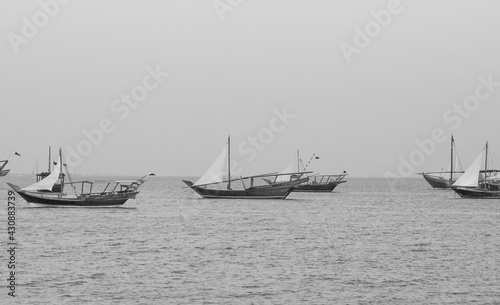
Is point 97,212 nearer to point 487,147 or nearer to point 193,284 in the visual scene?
point 193,284

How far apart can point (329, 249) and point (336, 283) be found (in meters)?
12.7

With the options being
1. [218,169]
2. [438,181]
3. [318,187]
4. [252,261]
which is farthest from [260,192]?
[438,181]

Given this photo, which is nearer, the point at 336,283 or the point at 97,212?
the point at 336,283

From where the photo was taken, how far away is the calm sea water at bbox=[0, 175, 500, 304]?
31672 millimetres

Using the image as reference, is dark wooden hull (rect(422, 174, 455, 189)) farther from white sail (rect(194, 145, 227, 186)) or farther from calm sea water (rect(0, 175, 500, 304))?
calm sea water (rect(0, 175, 500, 304))

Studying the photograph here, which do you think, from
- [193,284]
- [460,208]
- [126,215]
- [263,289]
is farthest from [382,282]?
[460,208]

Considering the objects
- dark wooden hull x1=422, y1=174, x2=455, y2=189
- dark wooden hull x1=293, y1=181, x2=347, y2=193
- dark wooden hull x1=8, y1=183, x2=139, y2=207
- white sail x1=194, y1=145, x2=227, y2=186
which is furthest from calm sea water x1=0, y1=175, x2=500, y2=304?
dark wooden hull x1=422, y1=174, x2=455, y2=189

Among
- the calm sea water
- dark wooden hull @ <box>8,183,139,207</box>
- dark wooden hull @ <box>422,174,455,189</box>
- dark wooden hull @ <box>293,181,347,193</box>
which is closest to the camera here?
the calm sea water

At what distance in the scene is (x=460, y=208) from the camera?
9606 centimetres

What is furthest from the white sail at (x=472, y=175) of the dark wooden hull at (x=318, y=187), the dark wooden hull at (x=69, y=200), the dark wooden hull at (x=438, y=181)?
the dark wooden hull at (x=438, y=181)

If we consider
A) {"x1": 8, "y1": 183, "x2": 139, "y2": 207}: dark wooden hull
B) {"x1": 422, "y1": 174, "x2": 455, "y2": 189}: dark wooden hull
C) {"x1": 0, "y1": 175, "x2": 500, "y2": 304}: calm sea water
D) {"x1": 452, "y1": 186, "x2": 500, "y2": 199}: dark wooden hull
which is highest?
{"x1": 422, "y1": 174, "x2": 455, "y2": 189}: dark wooden hull

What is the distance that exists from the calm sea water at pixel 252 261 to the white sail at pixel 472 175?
3552 cm

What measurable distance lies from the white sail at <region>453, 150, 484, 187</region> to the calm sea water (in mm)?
35519

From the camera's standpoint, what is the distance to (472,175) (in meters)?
107
